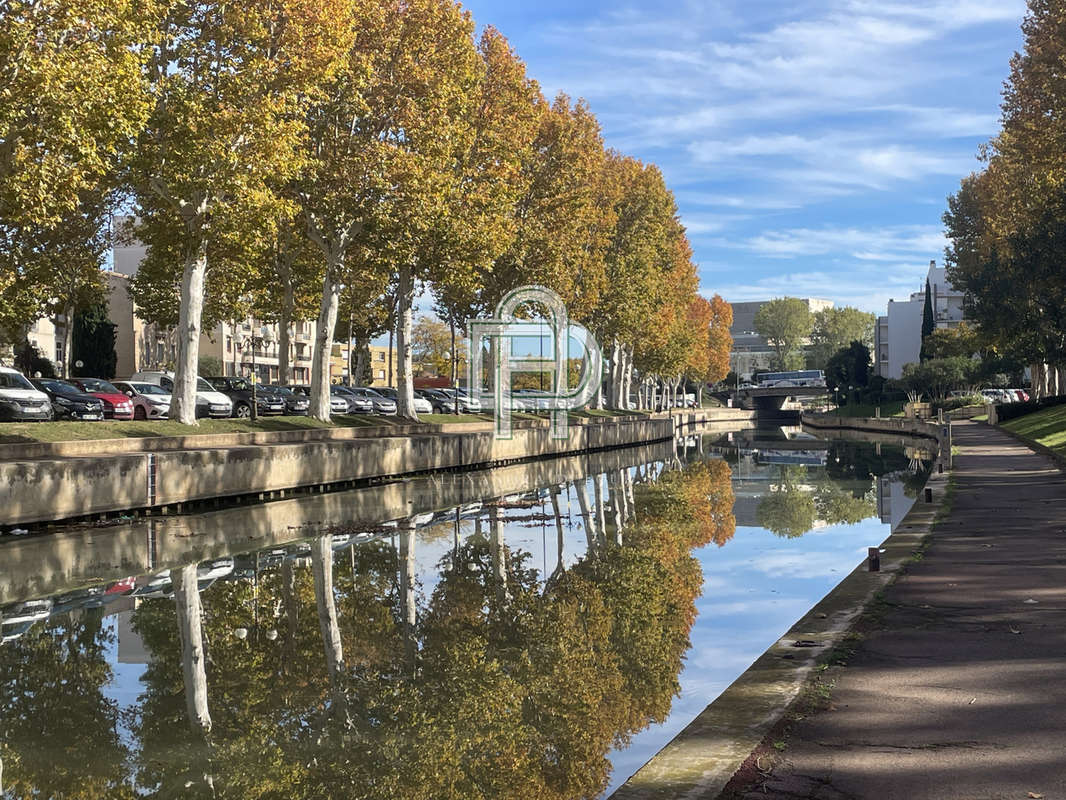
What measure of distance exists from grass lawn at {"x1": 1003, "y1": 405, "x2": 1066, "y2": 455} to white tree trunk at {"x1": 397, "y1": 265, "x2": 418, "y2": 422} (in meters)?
23.7

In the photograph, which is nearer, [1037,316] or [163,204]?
[163,204]

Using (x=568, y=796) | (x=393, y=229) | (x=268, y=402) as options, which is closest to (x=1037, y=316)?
(x=393, y=229)

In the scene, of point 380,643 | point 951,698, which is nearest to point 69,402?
point 380,643

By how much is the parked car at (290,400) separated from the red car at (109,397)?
10.0m

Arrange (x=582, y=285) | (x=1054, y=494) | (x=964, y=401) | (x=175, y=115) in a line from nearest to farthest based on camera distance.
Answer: (x=1054, y=494) < (x=175, y=115) < (x=582, y=285) < (x=964, y=401)

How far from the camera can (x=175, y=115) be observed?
99.8ft

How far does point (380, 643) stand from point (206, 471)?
14781mm

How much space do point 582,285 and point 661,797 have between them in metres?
53.5

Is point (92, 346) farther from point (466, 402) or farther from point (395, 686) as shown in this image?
point (395, 686)

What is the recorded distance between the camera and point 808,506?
92.0 ft

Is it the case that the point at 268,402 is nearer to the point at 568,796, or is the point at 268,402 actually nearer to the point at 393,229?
the point at 393,229

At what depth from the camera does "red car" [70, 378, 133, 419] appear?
141 ft

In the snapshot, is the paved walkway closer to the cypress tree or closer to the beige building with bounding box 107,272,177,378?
the cypress tree

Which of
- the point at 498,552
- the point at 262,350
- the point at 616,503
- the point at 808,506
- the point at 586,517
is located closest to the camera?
the point at 498,552
